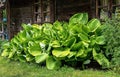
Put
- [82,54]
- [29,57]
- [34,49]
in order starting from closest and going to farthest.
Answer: [82,54] < [34,49] < [29,57]

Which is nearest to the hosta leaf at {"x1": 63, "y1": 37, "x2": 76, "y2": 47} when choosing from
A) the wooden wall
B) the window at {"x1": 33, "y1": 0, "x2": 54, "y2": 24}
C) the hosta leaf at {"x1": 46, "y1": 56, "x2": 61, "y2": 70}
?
the hosta leaf at {"x1": 46, "y1": 56, "x2": 61, "y2": 70}

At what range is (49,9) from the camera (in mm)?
13836

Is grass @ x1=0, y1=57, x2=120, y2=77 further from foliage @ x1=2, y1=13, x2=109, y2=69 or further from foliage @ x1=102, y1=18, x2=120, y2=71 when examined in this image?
foliage @ x1=102, y1=18, x2=120, y2=71

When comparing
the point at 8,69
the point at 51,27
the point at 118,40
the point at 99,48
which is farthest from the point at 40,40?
the point at 118,40

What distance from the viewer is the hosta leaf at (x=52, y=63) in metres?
9.16

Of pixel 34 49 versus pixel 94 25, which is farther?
pixel 34 49

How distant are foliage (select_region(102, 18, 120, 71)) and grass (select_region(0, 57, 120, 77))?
368 mm

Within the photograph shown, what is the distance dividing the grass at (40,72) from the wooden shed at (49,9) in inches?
76.2

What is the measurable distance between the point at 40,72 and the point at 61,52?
82 cm

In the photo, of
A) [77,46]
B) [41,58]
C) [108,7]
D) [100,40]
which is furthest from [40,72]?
[108,7]

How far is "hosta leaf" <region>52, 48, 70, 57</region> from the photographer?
9061 mm

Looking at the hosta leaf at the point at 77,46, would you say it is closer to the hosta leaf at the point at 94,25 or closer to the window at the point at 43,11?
the hosta leaf at the point at 94,25

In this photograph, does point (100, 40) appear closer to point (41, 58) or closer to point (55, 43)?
point (55, 43)

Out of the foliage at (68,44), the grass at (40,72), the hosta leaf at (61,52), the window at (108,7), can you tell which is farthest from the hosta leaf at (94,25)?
the grass at (40,72)
